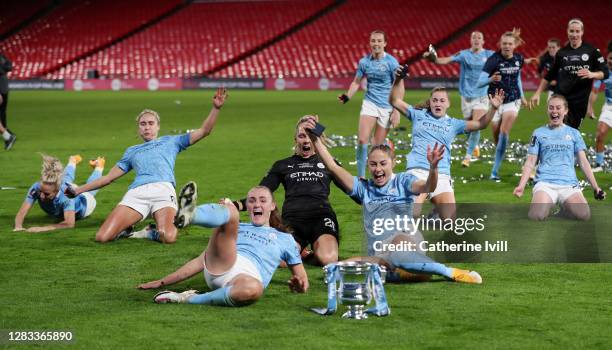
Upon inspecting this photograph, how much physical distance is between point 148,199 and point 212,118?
4.33ft

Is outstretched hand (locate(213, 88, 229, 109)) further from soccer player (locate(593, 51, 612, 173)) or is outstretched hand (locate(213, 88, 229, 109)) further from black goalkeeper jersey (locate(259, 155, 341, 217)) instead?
soccer player (locate(593, 51, 612, 173))

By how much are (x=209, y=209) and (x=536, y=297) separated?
8.64 feet

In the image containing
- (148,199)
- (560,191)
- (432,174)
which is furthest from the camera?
(560,191)

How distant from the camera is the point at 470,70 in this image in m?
17.8

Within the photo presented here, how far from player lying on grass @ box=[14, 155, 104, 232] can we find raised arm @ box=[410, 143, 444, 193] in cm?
431

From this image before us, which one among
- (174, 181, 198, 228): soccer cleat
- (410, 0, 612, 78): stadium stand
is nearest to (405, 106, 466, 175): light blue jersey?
(174, 181, 198, 228): soccer cleat

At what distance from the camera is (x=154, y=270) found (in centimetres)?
854

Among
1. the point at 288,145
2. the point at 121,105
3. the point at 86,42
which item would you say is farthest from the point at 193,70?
the point at 288,145

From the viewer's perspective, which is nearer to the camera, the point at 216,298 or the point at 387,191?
the point at 216,298

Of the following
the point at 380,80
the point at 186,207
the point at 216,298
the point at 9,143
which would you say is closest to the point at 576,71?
the point at 380,80

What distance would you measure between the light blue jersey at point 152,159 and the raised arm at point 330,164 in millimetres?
2897

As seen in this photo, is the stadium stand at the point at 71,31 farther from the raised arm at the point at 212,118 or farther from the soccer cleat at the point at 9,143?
the raised arm at the point at 212,118

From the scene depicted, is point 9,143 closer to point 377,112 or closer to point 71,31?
point 377,112

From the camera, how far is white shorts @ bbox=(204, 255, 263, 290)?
6.98 m
